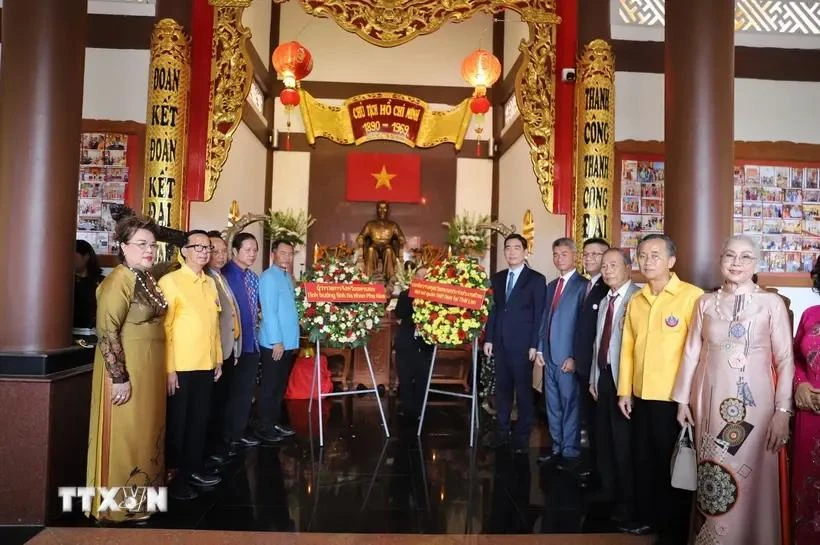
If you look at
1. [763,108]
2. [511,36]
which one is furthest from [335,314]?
[511,36]

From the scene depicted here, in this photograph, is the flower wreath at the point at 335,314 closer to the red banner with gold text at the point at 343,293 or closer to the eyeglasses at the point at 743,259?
the red banner with gold text at the point at 343,293

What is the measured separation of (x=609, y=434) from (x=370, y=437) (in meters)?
1.85

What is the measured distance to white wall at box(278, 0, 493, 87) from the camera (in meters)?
9.09

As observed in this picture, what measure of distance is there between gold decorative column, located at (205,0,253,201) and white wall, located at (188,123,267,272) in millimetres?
1419

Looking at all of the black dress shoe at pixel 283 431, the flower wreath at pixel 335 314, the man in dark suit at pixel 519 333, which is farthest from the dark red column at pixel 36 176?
the man in dark suit at pixel 519 333

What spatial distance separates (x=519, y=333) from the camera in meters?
3.89

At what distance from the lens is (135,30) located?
191 inches

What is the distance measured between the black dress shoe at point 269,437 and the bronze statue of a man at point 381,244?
191 inches

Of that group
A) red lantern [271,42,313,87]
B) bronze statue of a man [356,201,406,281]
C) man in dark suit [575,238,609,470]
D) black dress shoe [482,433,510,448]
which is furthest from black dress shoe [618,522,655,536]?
bronze statue of a man [356,201,406,281]

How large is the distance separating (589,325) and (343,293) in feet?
5.64

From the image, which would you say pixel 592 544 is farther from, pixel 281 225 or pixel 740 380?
pixel 281 225

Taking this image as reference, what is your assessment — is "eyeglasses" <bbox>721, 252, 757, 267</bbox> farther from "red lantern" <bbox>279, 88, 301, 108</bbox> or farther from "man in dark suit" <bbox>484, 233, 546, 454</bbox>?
"red lantern" <bbox>279, 88, 301, 108</bbox>

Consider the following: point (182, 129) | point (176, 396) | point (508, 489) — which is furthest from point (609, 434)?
point (182, 129)

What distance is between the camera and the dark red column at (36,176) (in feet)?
9.05
